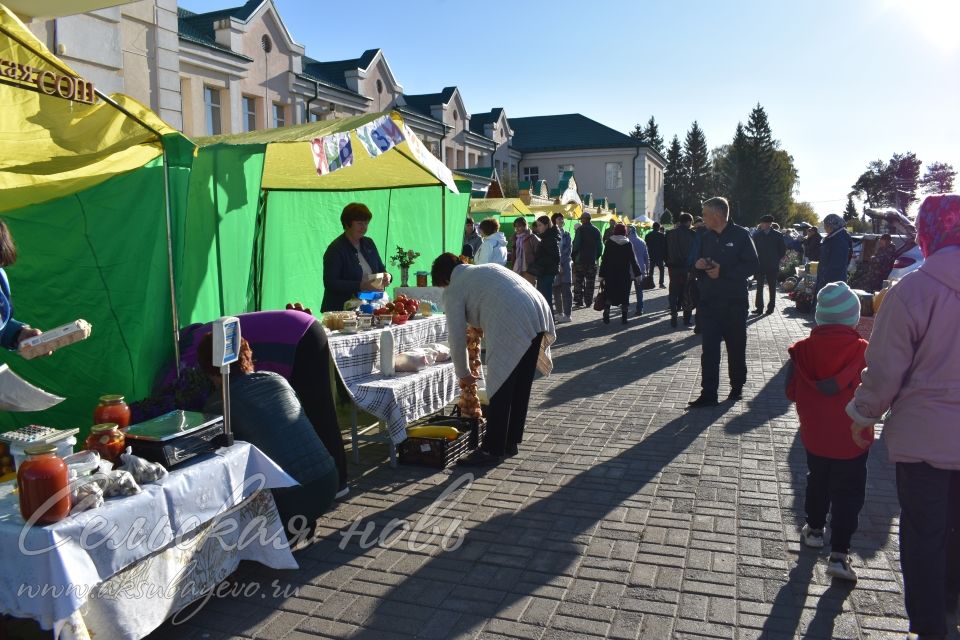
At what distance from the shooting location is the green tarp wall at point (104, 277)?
475 cm

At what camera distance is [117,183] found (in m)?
4.75

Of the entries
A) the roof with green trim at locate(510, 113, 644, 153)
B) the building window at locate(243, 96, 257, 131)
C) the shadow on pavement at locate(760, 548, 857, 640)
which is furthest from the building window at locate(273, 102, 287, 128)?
the roof with green trim at locate(510, 113, 644, 153)

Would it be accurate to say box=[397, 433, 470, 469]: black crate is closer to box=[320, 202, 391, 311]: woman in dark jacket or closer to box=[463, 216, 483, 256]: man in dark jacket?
box=[320, 202, 391, 311]: woman in dark jacket

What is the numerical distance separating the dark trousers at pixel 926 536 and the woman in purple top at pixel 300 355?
3053mm

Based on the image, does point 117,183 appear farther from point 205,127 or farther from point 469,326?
point 205,127

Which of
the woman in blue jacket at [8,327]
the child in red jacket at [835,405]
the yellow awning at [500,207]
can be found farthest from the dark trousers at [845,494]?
the yellow awning at [500,207]

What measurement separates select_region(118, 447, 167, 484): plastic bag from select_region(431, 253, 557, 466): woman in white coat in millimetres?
2484

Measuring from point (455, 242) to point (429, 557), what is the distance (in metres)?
7.26

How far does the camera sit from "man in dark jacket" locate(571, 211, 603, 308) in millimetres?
14602

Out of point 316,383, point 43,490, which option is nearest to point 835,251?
point 316,383

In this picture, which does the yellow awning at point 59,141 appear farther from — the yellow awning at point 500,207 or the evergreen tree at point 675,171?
the evergreen tree at point 675,171

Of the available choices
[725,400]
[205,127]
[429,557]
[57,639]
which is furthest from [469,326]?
[205,127]

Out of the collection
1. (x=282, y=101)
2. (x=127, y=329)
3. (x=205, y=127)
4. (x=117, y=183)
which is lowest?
(x=127, y=329)

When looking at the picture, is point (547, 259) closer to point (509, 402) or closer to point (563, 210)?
point (509, 402)
